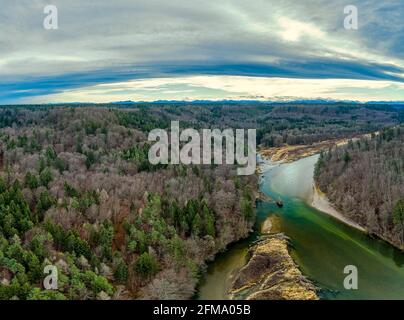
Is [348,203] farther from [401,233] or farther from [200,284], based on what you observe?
[200,284]

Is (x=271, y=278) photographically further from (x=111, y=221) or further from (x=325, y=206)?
(x=325, y=206)

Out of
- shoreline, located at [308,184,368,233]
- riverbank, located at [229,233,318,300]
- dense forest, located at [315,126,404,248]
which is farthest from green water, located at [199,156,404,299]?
dense forest, located at [315,126,404,248]

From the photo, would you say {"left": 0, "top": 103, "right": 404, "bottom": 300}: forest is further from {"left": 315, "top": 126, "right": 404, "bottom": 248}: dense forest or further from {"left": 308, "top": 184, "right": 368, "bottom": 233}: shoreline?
{"left": 308, "top": 184, "right": 368, "bottom": 233}: shoreline

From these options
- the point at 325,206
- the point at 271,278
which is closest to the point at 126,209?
the point at 271,278

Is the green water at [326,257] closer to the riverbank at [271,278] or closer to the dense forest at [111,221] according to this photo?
the riverbank at [271,278]

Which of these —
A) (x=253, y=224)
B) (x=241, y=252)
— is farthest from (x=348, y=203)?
(x=241, y=252)
